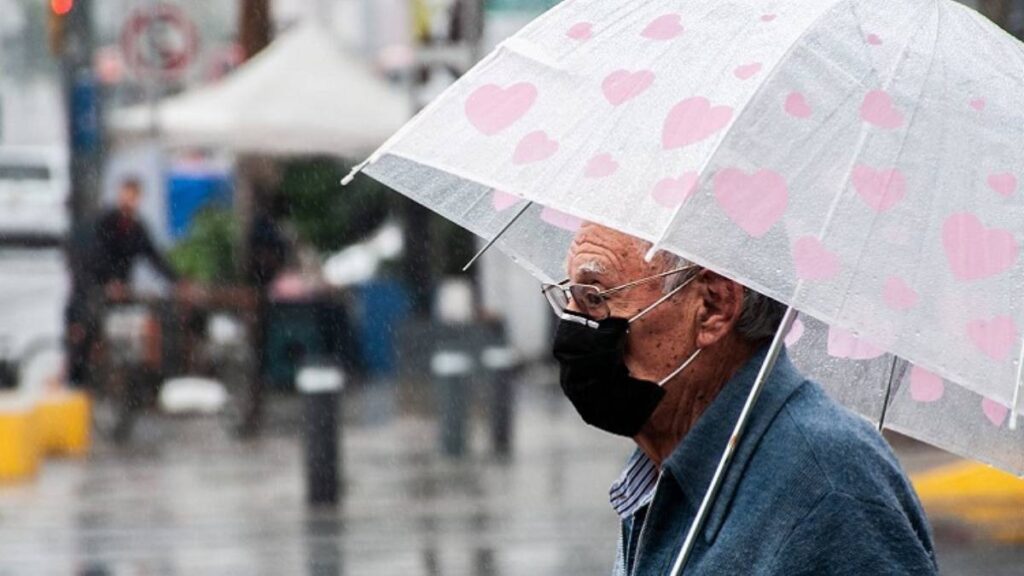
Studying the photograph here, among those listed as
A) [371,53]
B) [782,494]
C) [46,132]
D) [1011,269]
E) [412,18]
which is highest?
[1011,269]

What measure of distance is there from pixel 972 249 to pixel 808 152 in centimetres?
28

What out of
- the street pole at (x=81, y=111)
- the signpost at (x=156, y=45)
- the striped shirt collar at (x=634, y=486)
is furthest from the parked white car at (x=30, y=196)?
the striped shirt collar at (x=634, y=486)

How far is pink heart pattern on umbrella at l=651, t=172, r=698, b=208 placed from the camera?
103 inches

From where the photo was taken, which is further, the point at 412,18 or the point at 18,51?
the point at 18,51

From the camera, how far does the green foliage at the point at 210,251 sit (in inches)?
822

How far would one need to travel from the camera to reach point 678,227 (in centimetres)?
258

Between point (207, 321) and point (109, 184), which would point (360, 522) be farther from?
point (109, 184)

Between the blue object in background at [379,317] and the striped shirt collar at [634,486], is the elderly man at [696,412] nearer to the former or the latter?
the striped shirt collar at [634,486]

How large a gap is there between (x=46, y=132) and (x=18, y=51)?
3.77 metres

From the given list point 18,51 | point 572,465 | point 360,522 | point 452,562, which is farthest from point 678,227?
point 18,51

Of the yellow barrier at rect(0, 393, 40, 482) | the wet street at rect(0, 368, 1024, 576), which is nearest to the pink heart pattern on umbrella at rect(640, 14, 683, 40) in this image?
the wet street at rect(0, 368, 1024, 576)

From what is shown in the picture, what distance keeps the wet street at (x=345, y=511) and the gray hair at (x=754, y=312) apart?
706cm

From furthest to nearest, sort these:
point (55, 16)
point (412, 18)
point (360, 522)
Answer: point (412, 18)
point (55, 16)
point (360, 522)

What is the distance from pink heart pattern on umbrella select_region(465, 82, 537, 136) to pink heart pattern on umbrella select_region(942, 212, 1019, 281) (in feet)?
2.23
